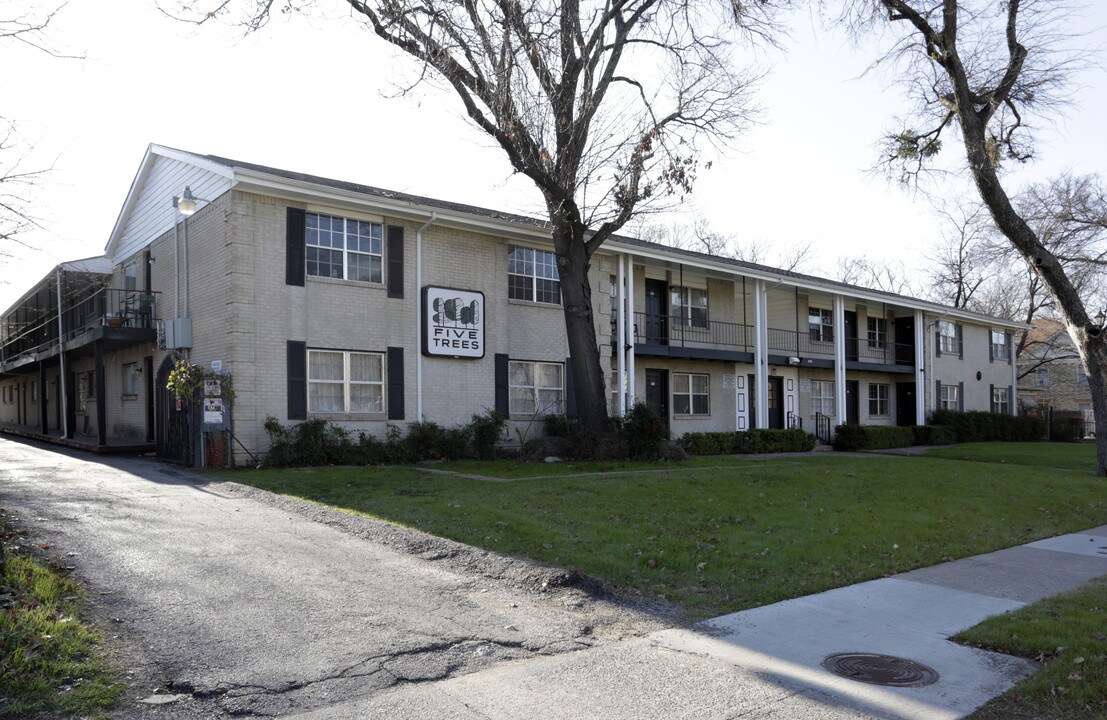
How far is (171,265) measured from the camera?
20062 millimetres

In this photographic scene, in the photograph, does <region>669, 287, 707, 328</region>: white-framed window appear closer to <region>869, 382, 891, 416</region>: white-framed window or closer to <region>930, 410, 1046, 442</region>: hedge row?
<region>869, 382, 891, 416</region>: white-framed window

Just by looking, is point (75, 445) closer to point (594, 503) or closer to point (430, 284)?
point (430, 284)

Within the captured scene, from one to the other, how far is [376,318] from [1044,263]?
14.9 meters

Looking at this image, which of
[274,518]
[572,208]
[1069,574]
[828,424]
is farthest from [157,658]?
[828,424]

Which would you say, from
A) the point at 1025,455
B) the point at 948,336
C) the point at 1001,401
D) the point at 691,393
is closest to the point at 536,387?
the point at 691,393

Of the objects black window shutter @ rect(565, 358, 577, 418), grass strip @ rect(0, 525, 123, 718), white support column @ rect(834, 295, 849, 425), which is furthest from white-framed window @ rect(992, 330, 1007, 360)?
grass strip @ rect(0, 525, 123, 718)

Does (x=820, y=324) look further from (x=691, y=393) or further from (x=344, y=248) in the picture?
(x=344, y=248)

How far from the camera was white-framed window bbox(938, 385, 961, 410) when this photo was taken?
120 ft

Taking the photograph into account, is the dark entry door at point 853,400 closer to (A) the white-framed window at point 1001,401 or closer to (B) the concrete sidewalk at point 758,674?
(A) the white-framed window at point 1001,401

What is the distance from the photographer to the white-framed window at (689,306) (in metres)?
27.5

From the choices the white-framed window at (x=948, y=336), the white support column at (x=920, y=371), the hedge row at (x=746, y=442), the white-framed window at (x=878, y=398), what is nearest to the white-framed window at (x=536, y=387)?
the hedge row at (x=746, y=442)

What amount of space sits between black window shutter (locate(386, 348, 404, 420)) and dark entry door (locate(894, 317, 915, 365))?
78.0ft

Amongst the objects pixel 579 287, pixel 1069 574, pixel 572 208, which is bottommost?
pixel 1069 574

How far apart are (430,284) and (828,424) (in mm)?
18177
